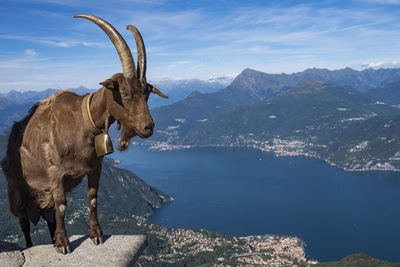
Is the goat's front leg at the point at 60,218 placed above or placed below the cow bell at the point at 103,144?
below

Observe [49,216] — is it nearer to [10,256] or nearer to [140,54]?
[10,256]

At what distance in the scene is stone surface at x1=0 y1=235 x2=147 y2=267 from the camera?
5004 mm

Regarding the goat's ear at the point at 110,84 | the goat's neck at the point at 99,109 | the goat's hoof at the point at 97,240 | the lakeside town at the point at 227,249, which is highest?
the goat's ear at the point at 110,84

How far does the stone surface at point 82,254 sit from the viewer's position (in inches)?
197

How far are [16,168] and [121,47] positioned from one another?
2720 mm

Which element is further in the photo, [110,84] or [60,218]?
[60,218]

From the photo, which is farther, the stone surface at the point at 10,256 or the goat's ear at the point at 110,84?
the stone surface at the point at 10,256

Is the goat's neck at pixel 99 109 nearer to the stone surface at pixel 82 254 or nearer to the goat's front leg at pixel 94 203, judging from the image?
the goat's front leg at pixel 94 203

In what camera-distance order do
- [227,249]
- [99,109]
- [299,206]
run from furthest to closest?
[299,206] → [227,249] → [99,109]

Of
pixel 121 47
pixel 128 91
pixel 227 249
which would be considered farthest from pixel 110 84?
pixel 227 249

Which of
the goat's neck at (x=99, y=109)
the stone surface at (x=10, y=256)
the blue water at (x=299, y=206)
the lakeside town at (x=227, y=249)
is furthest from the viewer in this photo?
the blue water at (x=299, y=206)

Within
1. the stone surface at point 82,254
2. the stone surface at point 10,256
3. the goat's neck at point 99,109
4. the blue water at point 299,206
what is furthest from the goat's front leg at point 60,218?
the blue water at point 299,206

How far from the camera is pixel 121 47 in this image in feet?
14.0

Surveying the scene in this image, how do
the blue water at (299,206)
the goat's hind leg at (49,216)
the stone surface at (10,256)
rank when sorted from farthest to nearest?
the blue water at (299,206) → the goat's hind leg at (49,216) → the stone surface at (10,256)
